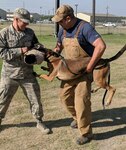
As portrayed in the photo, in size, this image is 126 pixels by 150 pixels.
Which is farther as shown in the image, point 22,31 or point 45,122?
point 45,122

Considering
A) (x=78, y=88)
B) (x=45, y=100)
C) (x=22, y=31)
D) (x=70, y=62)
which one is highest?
(x=22, y=31)

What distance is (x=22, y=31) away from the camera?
18.8ft

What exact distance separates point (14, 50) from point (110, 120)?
2.29m

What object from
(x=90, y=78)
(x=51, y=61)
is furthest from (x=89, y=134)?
(x=51, y=61)

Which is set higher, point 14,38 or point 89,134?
point 14,38

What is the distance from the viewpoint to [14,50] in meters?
5.64

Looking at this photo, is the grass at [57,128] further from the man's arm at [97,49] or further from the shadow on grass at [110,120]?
the man's arm at [97,49]

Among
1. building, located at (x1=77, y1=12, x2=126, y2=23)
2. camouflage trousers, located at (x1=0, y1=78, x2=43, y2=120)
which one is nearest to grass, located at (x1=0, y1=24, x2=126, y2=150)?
camouflage trousers, located at (x1=0, y1=78, x2=43, y2=120)

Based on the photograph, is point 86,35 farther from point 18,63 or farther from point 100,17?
point 100,17

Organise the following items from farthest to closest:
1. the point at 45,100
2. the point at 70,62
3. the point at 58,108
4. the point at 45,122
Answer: the point at 45,100, the point at 58,108, the point at 45,122, the point at 70,62

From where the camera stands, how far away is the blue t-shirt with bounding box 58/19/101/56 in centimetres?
518

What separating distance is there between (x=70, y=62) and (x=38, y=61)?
449 mm

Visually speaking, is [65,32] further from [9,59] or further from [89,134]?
[89,134]

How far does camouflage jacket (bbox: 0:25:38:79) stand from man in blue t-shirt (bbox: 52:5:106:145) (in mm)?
488
